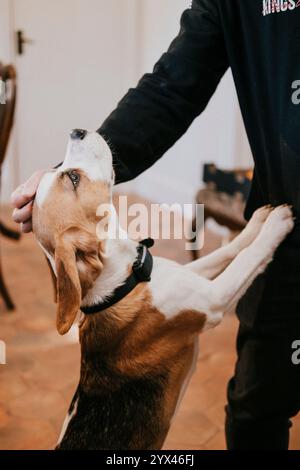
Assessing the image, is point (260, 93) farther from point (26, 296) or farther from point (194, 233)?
point (26, 296)

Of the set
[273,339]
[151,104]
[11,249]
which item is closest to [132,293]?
[273,339]

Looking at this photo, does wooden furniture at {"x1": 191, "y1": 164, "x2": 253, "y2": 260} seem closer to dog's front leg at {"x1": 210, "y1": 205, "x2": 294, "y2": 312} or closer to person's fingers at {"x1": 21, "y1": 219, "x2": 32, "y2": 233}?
dog's front leg at {"x1": 210, "y1": 205, "x2": 294, "y2": 312}

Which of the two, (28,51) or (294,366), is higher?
(28,51)

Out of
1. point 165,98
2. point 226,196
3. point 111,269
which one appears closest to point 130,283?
point 111,269

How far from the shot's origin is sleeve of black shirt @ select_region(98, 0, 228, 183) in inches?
54.6

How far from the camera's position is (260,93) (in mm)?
1267

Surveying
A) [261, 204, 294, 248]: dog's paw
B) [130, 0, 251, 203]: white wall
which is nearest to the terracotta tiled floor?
[261, 204, 294, 248]: dog's paw

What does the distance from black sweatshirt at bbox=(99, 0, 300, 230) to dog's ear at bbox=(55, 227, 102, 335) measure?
0.21 m

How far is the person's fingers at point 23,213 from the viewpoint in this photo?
4.42ft

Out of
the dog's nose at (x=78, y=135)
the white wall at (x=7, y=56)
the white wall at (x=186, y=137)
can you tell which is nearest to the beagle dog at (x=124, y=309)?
the dog's nose at (x=78, y=135)

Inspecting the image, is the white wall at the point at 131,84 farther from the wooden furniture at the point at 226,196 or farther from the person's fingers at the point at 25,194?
the person's fingers at the point at 25,194

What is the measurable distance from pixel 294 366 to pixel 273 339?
0.08 metres

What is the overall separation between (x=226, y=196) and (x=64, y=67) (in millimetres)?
2783

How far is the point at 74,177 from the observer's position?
1.42m
